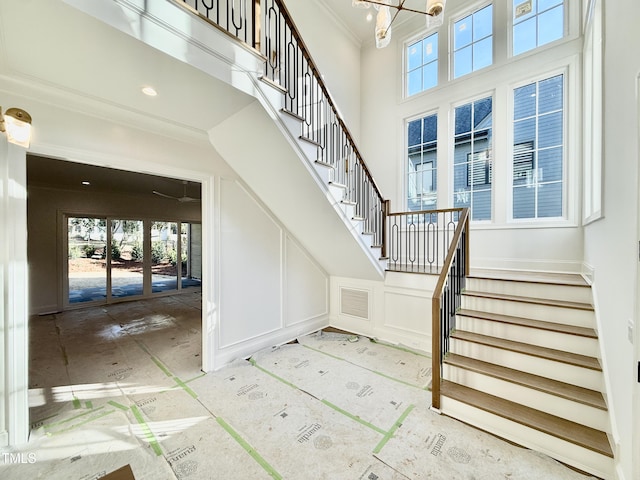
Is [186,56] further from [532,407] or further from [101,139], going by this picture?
[532,407]

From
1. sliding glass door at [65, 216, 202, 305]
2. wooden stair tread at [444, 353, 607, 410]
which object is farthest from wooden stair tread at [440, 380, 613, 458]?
sliding glass door at [65, 216, 202, 305]

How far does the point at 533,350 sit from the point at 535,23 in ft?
15.6

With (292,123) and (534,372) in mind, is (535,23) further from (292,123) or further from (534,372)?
(534,372)

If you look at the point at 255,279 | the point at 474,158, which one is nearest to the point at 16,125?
the point at 255,279

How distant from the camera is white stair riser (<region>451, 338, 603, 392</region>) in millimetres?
2080

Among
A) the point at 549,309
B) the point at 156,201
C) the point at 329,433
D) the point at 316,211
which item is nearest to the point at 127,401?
the point at 329,433

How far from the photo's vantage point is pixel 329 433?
210cm

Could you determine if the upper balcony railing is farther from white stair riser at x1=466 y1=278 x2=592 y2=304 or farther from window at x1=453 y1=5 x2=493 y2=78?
window at x1=453 y1=5 x2=493 y2=78

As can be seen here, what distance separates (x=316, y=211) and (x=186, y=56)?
74.4 inches

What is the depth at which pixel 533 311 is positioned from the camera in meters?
2.66

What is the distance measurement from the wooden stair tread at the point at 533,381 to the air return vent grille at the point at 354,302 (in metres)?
1.71

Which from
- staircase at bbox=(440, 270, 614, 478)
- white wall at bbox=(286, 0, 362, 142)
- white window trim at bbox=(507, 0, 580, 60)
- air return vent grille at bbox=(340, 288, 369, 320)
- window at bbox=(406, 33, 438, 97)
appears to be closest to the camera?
staircase at bbox=(440, 270, 614, 478)

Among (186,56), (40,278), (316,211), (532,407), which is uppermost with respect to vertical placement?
(186,56)

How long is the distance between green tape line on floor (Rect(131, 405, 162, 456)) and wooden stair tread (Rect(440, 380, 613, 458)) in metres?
2.34
